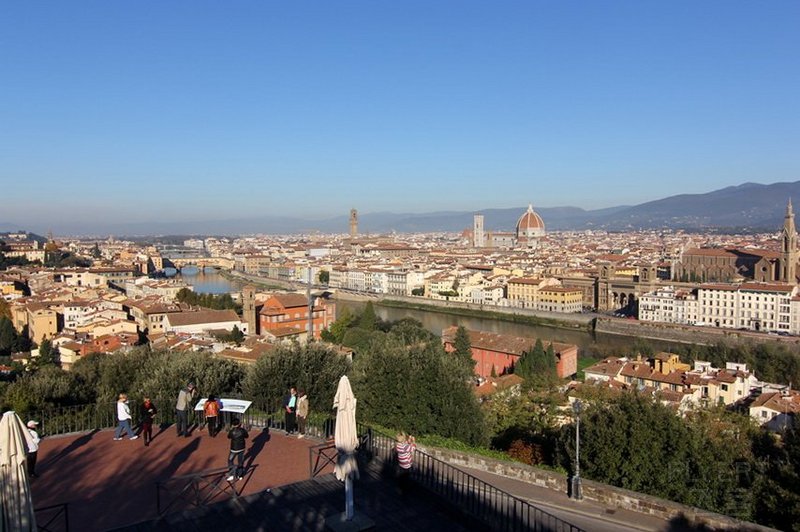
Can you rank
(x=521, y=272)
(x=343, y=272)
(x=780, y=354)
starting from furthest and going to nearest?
(x=343, y=272) < (x=521, y=272) < (x=780, y=354)

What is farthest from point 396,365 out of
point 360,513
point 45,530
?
point 45,530

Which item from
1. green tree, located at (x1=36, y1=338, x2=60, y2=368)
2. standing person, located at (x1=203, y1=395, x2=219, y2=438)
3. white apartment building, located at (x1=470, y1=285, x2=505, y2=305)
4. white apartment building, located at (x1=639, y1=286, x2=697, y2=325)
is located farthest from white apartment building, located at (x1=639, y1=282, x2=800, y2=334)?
standing person, located at (x1=203, y1=395, x2=219, y2=438)

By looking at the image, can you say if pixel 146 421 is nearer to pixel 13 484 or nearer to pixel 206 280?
pixel 13 484

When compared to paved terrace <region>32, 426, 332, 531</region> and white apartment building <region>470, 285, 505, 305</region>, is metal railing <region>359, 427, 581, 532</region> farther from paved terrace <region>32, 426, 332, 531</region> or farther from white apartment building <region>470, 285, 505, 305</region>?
white apartment building <region>470, 285, 505, 305</region>

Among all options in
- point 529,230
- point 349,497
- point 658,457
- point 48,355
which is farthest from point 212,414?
point 529,230

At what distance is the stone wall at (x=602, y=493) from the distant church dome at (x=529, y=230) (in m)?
89.4

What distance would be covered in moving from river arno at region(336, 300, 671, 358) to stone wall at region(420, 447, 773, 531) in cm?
1861

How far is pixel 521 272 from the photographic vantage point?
51.3m

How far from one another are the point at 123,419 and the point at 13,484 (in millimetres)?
2272

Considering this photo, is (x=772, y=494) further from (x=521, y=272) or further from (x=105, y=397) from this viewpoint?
(x=521, y=272)

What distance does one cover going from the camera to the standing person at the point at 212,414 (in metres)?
5.19

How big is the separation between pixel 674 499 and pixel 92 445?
4.28m

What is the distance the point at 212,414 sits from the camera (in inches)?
204

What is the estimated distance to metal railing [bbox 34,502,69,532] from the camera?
345 centimetres
